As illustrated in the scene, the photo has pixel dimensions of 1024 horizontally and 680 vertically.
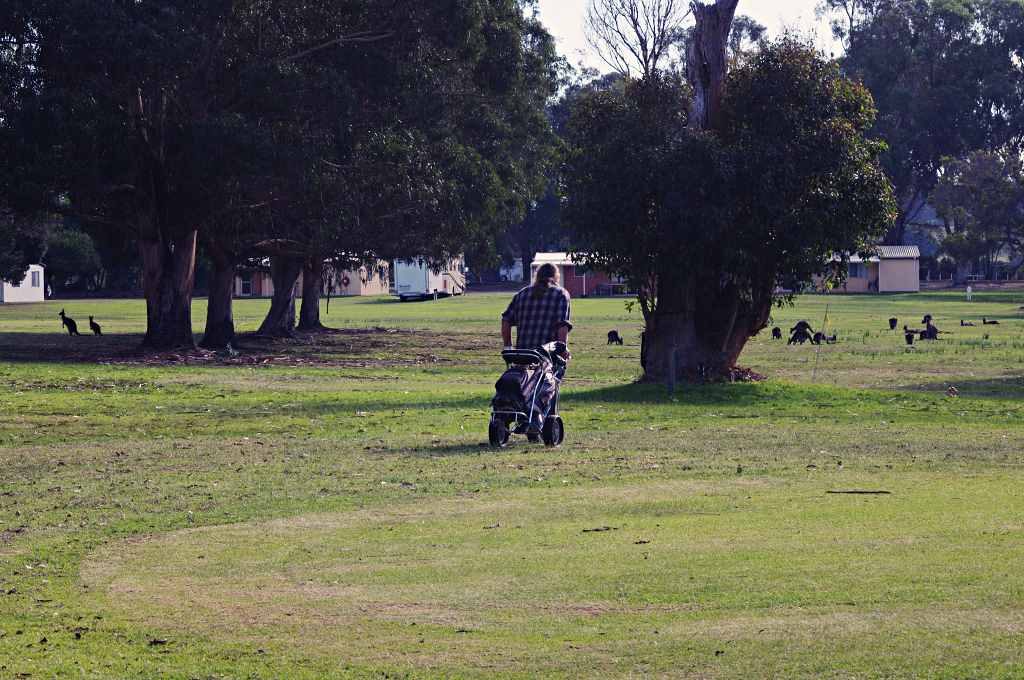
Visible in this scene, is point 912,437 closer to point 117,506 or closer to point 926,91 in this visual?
point 117,506

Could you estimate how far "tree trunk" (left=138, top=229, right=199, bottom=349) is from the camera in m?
40.9

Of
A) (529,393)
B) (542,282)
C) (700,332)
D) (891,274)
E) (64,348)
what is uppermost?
(891,274)

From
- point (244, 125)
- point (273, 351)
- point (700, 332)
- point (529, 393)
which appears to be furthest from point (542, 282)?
point (273, 351)

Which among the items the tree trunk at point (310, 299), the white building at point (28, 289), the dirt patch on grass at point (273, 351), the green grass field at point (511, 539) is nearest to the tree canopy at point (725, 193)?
the green grass field at point (511, 539)

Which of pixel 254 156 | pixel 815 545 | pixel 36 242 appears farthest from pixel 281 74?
pixel 36 242

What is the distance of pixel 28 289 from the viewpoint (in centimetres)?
10906

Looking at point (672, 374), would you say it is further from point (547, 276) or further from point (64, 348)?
point (64, 348)

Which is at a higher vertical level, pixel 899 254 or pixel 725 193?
pixel 899 254

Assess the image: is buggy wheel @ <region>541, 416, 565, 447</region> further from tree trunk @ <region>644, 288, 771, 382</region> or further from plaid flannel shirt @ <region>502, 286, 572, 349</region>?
tree trunk @ <region>644, 288, 771, 382</region>

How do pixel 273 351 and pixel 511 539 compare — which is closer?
pixel 511 539

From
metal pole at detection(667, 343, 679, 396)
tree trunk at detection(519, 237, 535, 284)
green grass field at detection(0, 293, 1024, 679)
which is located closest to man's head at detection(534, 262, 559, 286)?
green grass field at detection(0, 293, 1024, 679)

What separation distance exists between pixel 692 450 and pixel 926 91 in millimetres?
105565

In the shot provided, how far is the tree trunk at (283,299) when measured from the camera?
169 ft

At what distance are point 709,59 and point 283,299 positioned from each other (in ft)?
93.4
